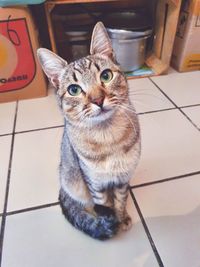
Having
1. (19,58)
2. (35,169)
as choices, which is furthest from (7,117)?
(35,169)

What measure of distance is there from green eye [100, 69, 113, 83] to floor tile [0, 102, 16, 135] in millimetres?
819

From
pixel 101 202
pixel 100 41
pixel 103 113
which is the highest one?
pixel 100 41

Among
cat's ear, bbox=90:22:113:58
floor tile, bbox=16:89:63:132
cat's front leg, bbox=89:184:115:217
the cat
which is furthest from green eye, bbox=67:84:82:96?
floor tile, bbox=16:89:63:132

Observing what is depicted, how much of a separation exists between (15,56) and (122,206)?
101 centimetres

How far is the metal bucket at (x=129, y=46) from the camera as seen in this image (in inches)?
58.1

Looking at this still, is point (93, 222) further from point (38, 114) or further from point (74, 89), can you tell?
point (38, 114)

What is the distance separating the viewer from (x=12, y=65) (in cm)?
138

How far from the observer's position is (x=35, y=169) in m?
1.06

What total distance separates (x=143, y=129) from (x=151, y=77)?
0.56 m

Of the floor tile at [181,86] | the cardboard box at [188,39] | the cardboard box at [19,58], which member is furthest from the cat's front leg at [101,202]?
the cardboard box at [188,39]

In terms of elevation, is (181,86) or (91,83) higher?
(91,83)

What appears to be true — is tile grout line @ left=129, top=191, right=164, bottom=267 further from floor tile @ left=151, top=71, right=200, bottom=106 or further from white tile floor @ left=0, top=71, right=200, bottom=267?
floor tile @ left=151, top=71, right=200, bottom=106

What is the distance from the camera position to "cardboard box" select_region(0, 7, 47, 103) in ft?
4.11

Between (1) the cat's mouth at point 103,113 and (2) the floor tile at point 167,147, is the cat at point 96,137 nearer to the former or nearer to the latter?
(1) the cat's mouth at point 103,113
